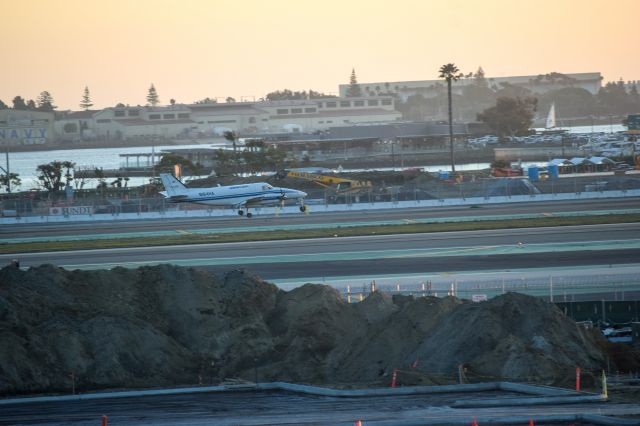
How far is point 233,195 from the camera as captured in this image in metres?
75.2

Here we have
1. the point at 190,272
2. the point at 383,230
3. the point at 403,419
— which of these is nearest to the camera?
the point at 403,419

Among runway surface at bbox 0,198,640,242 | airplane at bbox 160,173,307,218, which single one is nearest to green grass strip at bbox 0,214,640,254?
runway surface at bbox 0,198,640,242

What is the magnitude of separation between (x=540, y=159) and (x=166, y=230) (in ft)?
Answer: 323

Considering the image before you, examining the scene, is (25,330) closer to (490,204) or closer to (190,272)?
(190,272)

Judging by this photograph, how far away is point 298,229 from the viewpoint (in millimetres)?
66000

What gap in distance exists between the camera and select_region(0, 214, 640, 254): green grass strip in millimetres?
61312

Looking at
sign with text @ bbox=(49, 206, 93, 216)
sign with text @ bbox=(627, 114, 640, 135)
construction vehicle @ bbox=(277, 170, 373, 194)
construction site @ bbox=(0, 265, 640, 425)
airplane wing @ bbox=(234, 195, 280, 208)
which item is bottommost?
construction site @ bbox=(0, 265, 640, 425)

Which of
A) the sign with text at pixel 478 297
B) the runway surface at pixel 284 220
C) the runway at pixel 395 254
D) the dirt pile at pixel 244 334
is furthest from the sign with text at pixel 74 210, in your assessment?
the sign with text at pixel 478 297

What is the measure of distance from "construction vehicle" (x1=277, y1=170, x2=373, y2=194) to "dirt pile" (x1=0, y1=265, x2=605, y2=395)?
55934mm

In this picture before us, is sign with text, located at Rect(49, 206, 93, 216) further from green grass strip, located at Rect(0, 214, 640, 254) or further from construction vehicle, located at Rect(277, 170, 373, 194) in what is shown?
construction vehicle, located at Rect(277, 170, 373, 194)

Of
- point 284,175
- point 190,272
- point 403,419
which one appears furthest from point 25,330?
point 284,175

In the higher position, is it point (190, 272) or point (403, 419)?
point (190, 272)

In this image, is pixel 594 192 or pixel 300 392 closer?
pixel 300 392

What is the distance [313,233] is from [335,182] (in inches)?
1442
